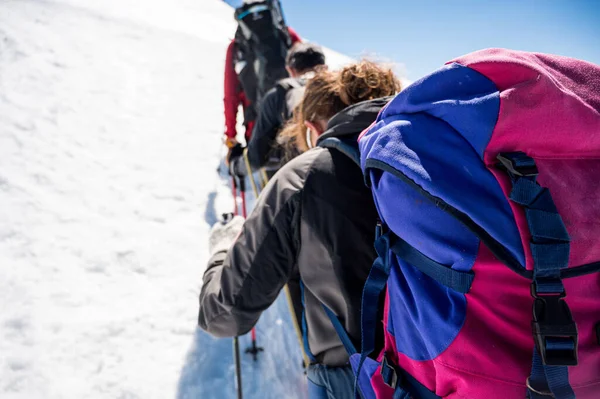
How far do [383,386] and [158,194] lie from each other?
3056mm

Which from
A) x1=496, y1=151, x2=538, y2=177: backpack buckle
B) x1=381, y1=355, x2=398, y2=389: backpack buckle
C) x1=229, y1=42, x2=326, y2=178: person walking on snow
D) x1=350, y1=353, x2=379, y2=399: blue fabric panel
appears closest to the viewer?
x1=496, y1=151, x2=538, y2=177: backpack buckle

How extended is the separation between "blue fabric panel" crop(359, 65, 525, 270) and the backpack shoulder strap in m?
0.34

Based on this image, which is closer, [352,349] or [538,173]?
[538,173]

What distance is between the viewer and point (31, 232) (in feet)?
8.33

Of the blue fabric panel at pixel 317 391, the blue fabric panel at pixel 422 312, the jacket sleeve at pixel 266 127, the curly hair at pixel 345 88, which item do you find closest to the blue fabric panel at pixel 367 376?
the blue fabric panel at pixel 422 312

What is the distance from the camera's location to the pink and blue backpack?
73 centimetres

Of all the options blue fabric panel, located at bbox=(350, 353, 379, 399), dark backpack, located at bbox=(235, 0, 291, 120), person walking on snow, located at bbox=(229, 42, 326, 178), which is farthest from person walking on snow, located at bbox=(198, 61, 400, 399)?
dark backpack, located at bbox=(235, 0, 291, 120)

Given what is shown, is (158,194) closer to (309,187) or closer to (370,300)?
(309,187)

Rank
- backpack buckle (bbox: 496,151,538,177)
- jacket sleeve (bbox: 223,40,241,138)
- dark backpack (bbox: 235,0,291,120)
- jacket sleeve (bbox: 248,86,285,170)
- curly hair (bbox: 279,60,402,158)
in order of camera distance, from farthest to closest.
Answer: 1. jacket sleeve (bbox: 223,40,241,138)
2. dark backpack (bbox: 235,0,291,120)
3. jacket sleeve (bbox: 248,86,285,170)
4. curly hair (bbox: 279,60,402,158)
5. backpack buckle (bbox: 496,151,538,177)

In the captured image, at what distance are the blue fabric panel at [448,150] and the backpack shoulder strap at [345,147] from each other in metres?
0.34

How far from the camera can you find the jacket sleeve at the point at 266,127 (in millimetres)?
3277

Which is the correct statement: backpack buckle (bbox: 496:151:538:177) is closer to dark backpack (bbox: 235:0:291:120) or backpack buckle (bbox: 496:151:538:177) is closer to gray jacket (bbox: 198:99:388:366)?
gray jacket (bbox: 198:99:388:366)

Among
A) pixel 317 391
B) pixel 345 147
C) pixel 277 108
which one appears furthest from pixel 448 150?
pixel 277 108

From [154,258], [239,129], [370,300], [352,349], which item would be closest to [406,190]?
[370,300]
